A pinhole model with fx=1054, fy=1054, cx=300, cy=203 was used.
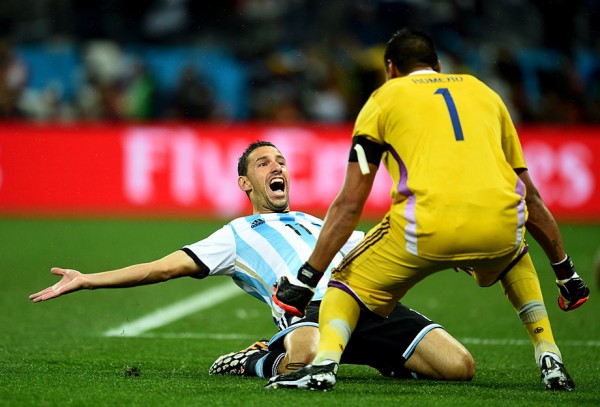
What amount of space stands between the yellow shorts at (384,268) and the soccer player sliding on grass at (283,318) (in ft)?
1.40

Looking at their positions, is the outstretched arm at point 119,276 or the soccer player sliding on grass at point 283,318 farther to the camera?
the soccer player sliding on grass at point 283,318

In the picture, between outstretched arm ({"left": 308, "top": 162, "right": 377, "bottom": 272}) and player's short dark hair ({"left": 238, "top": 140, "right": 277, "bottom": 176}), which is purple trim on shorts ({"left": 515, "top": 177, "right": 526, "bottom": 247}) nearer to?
outstretched arm ({"left": 308, "top": 162, "right": 377, "bottom": 272})

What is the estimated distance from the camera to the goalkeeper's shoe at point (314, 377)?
194 inches

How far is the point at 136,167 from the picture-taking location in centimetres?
1587

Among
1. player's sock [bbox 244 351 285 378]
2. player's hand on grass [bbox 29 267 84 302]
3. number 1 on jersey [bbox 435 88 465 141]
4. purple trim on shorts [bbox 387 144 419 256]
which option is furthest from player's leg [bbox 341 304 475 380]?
player's hand on grass [bbox 29 267 84 302]

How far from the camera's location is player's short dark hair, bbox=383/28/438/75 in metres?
5.06

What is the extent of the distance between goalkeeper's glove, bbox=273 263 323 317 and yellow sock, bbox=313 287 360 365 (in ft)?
0.44

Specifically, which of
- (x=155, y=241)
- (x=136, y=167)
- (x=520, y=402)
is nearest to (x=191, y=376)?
(x=520, y=402)

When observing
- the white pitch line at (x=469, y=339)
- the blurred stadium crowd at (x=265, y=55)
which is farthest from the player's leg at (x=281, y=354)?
the blurred stadium crowd at (x=265, y=55)

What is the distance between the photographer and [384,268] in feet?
16.2

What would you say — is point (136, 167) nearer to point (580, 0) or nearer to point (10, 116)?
point (10, 116)

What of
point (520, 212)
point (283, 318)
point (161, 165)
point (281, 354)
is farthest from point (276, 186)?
point (161, 165)

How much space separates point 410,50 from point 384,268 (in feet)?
3.46

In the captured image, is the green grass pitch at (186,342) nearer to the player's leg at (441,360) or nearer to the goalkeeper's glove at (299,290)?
the player's leg at (441,360)
